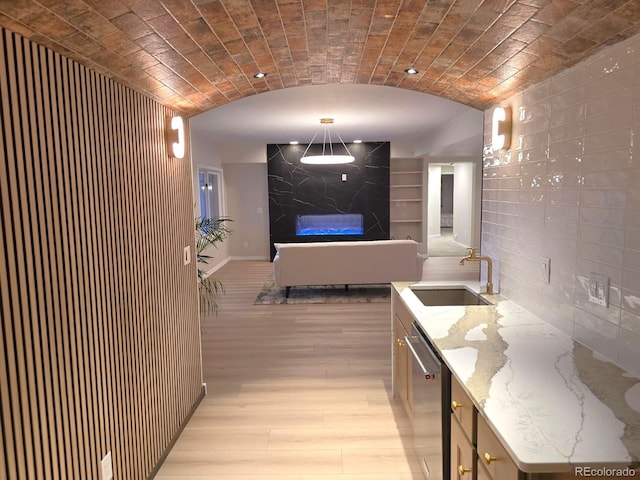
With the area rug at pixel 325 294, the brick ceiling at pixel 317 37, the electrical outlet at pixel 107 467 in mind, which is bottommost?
the area rug at pixel 325 294

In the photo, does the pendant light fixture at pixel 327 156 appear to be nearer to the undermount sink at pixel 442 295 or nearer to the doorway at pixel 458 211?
the doorway at pixel 458 211

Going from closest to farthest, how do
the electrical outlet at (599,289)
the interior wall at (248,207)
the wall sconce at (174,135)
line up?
the electrical outlet at (599,289), the wall sconce at (174,135), the interior wall at (248,207)

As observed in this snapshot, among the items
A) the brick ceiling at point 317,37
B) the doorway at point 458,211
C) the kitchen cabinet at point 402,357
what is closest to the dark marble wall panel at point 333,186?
the doorway at point 458,211

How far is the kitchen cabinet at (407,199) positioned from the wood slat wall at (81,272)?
24.2 feet

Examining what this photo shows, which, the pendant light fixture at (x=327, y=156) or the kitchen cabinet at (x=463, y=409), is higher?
the pendant light fixture at (x=327, y=156)

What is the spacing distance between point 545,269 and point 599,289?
0.41 meters

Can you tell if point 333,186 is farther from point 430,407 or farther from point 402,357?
point 430,407

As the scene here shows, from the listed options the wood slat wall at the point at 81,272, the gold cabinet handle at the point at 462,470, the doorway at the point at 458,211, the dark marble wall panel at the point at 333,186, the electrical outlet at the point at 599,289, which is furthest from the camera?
the doorway at the point at 458,211

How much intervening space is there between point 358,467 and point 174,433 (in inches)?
45.7

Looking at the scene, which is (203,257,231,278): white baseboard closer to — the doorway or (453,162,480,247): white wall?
the doorway

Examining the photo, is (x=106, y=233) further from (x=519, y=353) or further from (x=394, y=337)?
(x=394, y=337)

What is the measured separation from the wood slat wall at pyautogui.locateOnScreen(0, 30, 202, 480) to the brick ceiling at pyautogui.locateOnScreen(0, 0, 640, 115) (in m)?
0.16

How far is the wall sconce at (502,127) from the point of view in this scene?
8.13 ft

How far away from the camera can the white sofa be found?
616 centimetres
